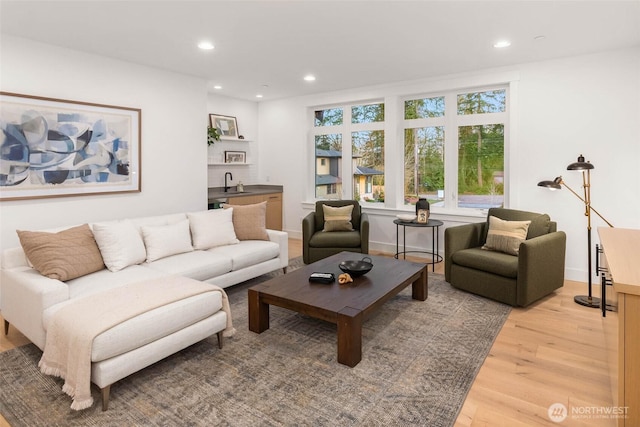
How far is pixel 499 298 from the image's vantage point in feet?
11.5

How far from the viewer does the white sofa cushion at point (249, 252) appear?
3.77 m

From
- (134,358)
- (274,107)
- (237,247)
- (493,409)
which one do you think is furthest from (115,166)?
(493,409)

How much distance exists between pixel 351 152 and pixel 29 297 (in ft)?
15.0

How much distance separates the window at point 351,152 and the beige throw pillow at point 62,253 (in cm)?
391

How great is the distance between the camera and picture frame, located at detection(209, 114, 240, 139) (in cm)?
605

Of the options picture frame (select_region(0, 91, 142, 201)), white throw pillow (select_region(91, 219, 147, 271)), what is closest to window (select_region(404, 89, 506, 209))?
picture frame (select_region(0, 91, 142, 201))

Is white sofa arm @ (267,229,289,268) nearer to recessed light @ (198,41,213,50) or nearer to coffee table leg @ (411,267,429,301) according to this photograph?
coffee table leg @ (411,267,429,301)

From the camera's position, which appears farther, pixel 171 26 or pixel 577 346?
pixel 171 26

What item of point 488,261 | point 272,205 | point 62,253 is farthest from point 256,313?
point 272,205

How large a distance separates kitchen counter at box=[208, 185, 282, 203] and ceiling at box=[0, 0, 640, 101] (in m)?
1.79

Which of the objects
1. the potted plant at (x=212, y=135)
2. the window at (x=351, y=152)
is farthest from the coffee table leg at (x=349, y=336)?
the potted plant at (x=212, y=135)

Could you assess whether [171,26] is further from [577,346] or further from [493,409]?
[577,346]

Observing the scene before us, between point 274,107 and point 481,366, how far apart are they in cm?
541

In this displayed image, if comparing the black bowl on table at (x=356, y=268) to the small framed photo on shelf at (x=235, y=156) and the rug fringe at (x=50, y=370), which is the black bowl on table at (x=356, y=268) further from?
the small framed photo on shelf at (x=235, y=156)
